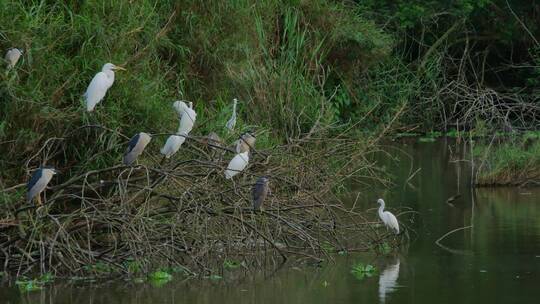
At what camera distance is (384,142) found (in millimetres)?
23125

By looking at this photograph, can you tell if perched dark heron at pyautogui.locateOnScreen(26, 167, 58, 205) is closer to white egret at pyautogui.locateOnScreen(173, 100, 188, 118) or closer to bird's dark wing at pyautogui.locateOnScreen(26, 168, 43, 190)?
bird's dark wing at pyautogui.locateOnScreen(26, 168, 43, 190)

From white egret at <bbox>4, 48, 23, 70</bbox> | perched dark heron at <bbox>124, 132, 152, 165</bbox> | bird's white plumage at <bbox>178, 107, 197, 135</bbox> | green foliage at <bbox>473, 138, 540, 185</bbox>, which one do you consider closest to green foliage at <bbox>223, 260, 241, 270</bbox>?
perched dark heron at <bbox>124, 132, 152, 165</bbox>

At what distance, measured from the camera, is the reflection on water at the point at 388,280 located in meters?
9.35

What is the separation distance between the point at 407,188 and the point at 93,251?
24.1 ft

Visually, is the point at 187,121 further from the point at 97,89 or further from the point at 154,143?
the point at 97,89

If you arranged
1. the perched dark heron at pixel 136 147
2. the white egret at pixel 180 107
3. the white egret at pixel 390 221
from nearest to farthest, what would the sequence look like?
the perched dark heron at pixel 136 147 → the white egret at pixel 180 107 → the white egret at pixel 390 221

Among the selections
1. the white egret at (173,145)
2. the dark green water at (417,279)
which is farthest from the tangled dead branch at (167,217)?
the dark green water at (417,279)

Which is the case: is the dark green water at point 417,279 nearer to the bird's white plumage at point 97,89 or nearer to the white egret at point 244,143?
the white egret at point 244,143

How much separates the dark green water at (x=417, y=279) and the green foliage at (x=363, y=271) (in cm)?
7

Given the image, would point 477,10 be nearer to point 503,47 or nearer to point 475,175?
point 503,47

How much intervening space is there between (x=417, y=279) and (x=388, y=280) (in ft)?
0.80

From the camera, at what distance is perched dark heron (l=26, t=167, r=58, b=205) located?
9.48m

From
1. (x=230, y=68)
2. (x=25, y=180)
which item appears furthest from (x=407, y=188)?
(x=25, y=180)

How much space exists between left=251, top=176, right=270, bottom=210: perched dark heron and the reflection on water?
1.16m
